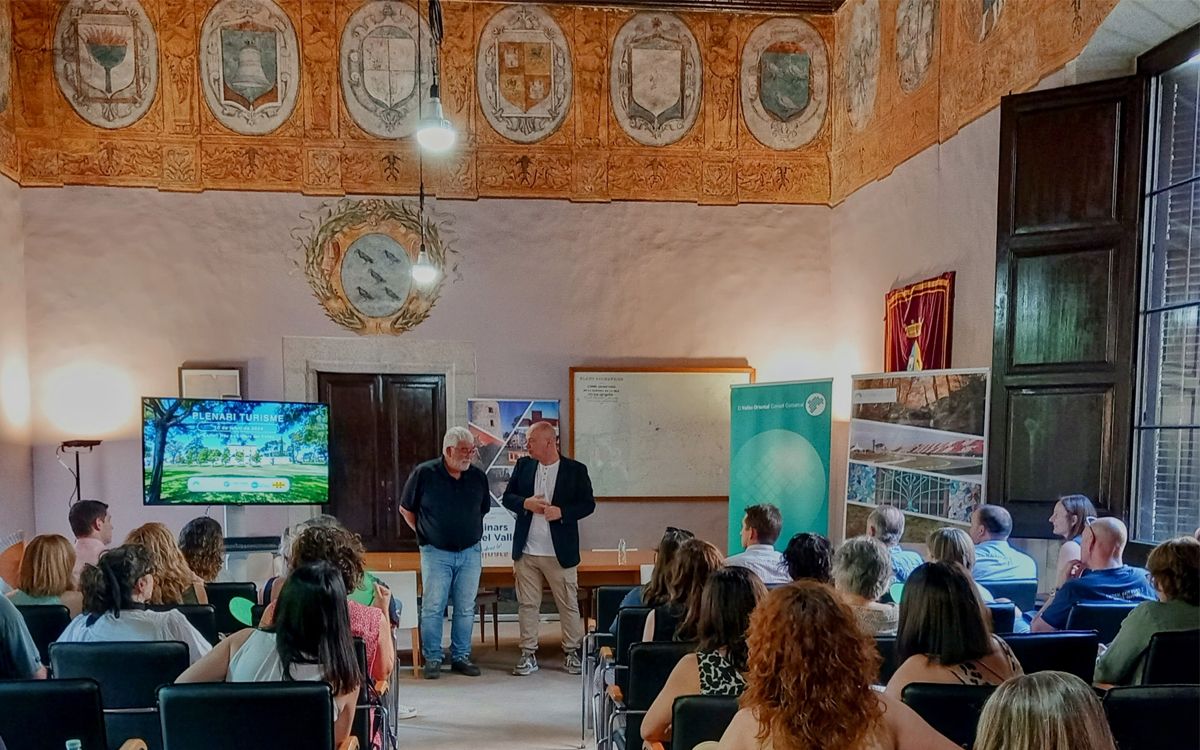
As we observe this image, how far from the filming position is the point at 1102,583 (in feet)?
11.2

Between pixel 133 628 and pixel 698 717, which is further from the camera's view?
pixel 133 628

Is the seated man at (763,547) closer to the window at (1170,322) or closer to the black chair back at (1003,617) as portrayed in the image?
the black chair back at (1003,617)

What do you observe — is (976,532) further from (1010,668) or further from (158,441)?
(158,441)

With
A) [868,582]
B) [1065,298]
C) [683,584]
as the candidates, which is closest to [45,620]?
[683,584]

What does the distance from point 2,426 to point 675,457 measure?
5773mm

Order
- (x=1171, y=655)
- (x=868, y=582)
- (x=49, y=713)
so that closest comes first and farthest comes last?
(x=49, y=713) < (x=1171, y=655) < (x=868, y=582)

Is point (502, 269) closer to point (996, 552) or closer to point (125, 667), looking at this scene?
point (996, 552)

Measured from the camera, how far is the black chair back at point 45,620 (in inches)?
A: 127

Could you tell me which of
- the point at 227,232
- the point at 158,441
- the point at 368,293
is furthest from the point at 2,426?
the point at 368,293

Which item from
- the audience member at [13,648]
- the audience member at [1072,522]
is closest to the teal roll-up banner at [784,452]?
the audience member at [1072,522]

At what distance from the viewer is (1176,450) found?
419 centimetres

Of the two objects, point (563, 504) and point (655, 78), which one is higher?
point (655, 78)

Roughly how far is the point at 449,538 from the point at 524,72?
443 cm

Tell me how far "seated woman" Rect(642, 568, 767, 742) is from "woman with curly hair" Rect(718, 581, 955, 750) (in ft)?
1.80
